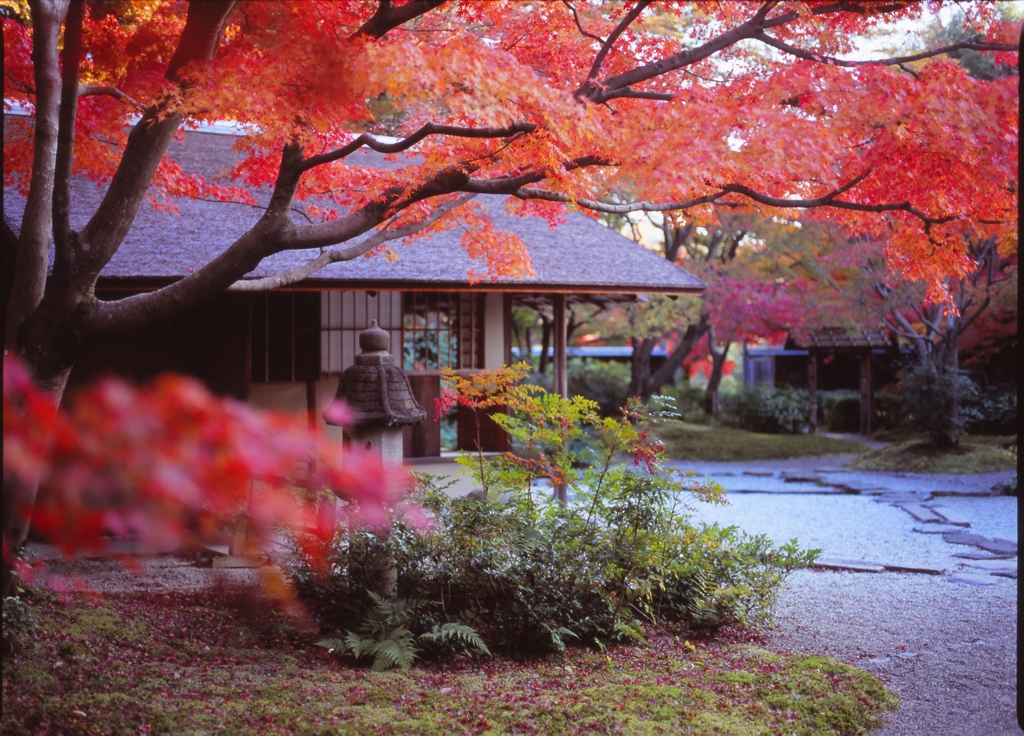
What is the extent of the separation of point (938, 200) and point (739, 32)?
1836 millimetres

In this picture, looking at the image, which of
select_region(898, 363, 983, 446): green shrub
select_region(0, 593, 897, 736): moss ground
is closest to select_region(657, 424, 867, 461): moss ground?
select_region(898, 363, 983, 446): green shrub

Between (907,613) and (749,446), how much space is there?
10941 mm

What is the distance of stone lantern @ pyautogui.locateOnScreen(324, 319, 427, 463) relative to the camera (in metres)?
5.15

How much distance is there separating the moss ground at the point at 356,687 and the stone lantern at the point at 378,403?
1325 mm

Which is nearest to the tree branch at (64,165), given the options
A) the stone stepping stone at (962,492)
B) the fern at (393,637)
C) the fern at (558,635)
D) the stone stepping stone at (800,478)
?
the fern at (393,637)

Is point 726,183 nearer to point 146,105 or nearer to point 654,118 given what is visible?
point 654,118

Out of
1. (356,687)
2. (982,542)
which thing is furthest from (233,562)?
(982,542)

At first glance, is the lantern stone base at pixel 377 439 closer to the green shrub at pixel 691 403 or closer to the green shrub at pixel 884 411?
the green shrub at pixel 691 403

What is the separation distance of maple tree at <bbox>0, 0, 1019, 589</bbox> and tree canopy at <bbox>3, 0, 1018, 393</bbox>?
0.05ft

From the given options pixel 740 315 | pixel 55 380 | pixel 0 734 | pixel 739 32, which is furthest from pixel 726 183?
pixel 740 315

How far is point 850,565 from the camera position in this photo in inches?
321

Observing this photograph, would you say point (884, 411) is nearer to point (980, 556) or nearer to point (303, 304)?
point (980, 556)

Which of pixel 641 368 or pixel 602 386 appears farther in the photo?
pixel 602 386

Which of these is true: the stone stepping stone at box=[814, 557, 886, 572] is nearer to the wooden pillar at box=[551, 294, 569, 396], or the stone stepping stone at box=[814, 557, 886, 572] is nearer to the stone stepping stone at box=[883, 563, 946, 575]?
the stone stepping stone at box=[883, 563, 946, 575]
